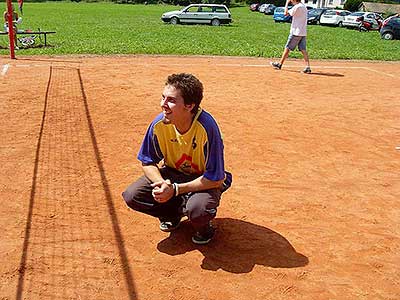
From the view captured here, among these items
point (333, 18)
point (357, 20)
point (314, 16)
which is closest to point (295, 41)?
point (357, 20)

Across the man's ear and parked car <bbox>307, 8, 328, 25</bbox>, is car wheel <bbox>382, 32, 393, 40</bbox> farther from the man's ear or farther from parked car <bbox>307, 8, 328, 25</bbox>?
the man's ear

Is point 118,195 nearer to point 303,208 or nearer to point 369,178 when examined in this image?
point 303,208

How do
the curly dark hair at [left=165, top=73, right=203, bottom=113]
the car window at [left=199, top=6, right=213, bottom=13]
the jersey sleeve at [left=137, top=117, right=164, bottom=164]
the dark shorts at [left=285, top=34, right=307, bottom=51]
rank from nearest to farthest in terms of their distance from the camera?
the curly dark hair at [left=165, top=73, right=203, bottom=113] < the jersey sleeve at [left=137, top=117, right=164, bottom=164] < the dark shorts at [left=285, top=34, right=307, bottom=51] < the car window at [left=199, top=6, right=213, bottom=13]

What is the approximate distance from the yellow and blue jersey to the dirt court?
641mm

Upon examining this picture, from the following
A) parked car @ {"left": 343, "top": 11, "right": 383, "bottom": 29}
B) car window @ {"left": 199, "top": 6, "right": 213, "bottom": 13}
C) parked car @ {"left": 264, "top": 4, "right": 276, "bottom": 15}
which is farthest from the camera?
parked car @ {"left": 264, "top": 4, "right": 276, "bottom": 15}

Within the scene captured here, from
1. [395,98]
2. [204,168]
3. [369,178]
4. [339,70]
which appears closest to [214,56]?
[339,70]

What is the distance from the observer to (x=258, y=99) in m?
9.37

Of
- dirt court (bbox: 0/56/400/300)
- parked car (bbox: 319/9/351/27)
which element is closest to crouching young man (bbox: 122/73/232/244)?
dirt court (bbox: 0/56/400/300)

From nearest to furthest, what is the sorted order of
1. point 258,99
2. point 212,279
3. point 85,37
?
point 212,279, point 258,99, point 85,37

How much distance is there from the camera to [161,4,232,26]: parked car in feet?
103

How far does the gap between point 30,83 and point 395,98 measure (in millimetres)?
7369

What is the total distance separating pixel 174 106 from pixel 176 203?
89cm

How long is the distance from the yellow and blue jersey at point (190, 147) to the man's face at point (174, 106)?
13cm

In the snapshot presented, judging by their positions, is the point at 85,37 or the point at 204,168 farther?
the point at 85,37
